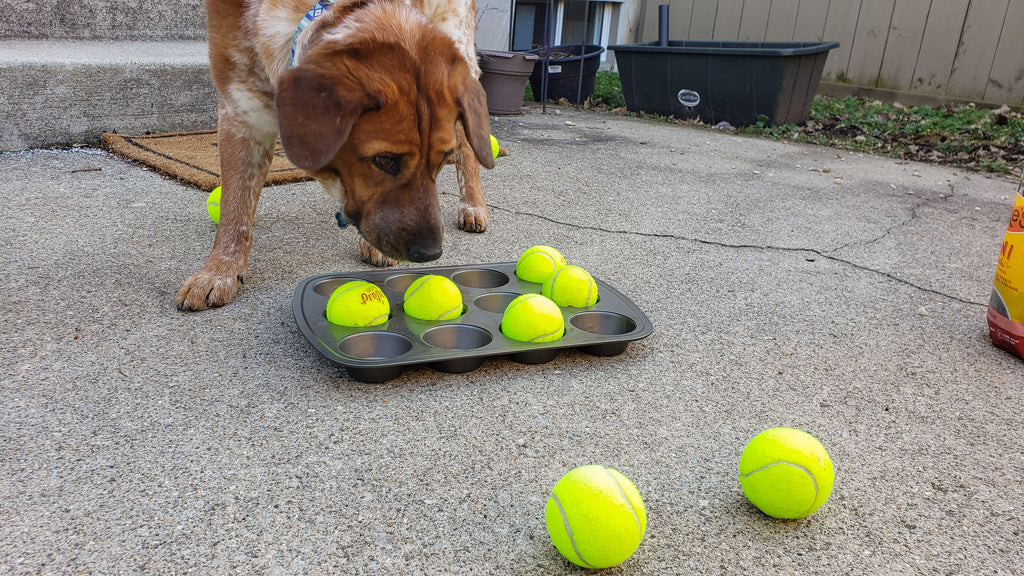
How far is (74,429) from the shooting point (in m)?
1.61

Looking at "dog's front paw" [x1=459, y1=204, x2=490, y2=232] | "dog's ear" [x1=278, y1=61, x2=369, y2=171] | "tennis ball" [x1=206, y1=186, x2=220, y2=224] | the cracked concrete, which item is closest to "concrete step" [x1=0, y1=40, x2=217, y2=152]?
the cracked concrete

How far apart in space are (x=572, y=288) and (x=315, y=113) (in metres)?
1.00

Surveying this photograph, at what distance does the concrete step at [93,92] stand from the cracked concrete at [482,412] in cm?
82

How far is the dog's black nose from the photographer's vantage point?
6.77 ft

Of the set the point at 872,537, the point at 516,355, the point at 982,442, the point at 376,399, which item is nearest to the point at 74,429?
the point at 376,399

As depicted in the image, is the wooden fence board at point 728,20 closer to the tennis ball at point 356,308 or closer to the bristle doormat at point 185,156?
the bristle doormat at point 185,156

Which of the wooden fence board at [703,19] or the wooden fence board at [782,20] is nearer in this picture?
the wooden fence board at [782,20]

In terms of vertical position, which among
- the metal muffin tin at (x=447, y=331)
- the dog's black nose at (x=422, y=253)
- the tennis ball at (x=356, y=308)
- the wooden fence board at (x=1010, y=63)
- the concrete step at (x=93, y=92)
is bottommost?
the metal muffin tin at (x=447, y=331)

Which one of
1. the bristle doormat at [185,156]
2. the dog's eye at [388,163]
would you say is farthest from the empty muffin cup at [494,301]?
the bristle doormat at [185,156]

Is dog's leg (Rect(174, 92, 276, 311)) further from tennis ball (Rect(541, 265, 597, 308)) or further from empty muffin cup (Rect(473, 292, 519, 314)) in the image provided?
tennis ball (Rect(541, 265, 597, 308))

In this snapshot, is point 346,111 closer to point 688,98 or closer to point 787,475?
point 787,475

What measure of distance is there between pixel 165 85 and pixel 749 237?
3815 millimetres

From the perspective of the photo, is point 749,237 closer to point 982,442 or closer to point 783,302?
point 783,302

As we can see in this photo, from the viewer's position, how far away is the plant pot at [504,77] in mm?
6047
